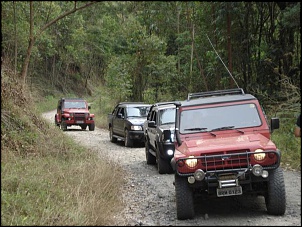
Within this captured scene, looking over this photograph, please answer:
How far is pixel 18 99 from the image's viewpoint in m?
11.5

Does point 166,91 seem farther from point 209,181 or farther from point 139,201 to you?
point 209,181

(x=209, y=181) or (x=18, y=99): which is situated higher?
(x=18, y=99)

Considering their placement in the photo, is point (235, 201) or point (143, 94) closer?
point (235, 201)

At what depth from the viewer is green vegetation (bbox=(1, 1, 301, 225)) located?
6746 millimetres

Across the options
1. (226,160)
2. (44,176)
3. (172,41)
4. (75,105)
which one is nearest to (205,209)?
(226,160)

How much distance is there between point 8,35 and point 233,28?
1051 centimetres

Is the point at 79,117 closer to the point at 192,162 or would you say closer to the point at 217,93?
the point at 217,93

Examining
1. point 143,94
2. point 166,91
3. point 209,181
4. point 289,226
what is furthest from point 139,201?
point 143,94

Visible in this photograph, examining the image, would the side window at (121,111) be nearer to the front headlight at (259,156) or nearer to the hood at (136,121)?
the hood at (136,121)

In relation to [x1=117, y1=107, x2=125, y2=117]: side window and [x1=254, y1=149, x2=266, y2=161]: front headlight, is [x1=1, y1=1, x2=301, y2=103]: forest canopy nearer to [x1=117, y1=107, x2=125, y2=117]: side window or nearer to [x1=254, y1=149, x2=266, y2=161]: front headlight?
Result: [x1=254, y1=149, x2=266, y2=161]: front headlight

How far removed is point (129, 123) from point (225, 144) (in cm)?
1032

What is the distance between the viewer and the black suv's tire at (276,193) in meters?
5.98

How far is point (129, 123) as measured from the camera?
54.1 ft

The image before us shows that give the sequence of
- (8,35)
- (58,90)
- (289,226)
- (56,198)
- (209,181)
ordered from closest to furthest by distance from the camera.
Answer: (289,226)
(209,181)
(56,198)
(8,35)
(58,90)
